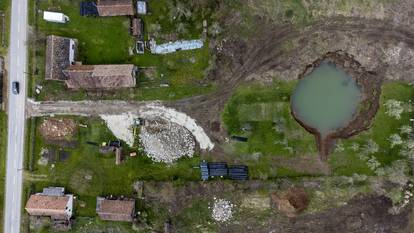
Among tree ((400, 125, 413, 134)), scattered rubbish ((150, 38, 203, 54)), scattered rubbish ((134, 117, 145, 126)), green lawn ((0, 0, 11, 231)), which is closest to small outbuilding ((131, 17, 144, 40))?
scattered rubbish ((150, 38, 203, 54))

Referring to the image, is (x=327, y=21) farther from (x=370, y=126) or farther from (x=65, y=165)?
(x=65, y=165)

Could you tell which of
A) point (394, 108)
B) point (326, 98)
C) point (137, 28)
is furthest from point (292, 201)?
point (137, 28)

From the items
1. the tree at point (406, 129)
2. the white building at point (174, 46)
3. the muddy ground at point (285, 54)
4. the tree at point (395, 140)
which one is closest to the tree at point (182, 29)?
the white building at point (174, 46)

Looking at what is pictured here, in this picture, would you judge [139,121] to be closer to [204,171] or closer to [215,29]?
[204,171]

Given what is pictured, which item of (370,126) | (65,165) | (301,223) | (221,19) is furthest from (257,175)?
(65,165)

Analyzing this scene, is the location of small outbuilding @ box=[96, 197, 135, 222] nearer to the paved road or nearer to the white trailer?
the paved road

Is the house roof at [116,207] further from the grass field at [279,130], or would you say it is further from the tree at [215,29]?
the tree at [215,29]

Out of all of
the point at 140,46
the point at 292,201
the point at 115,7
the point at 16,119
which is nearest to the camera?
the point at 292,201
